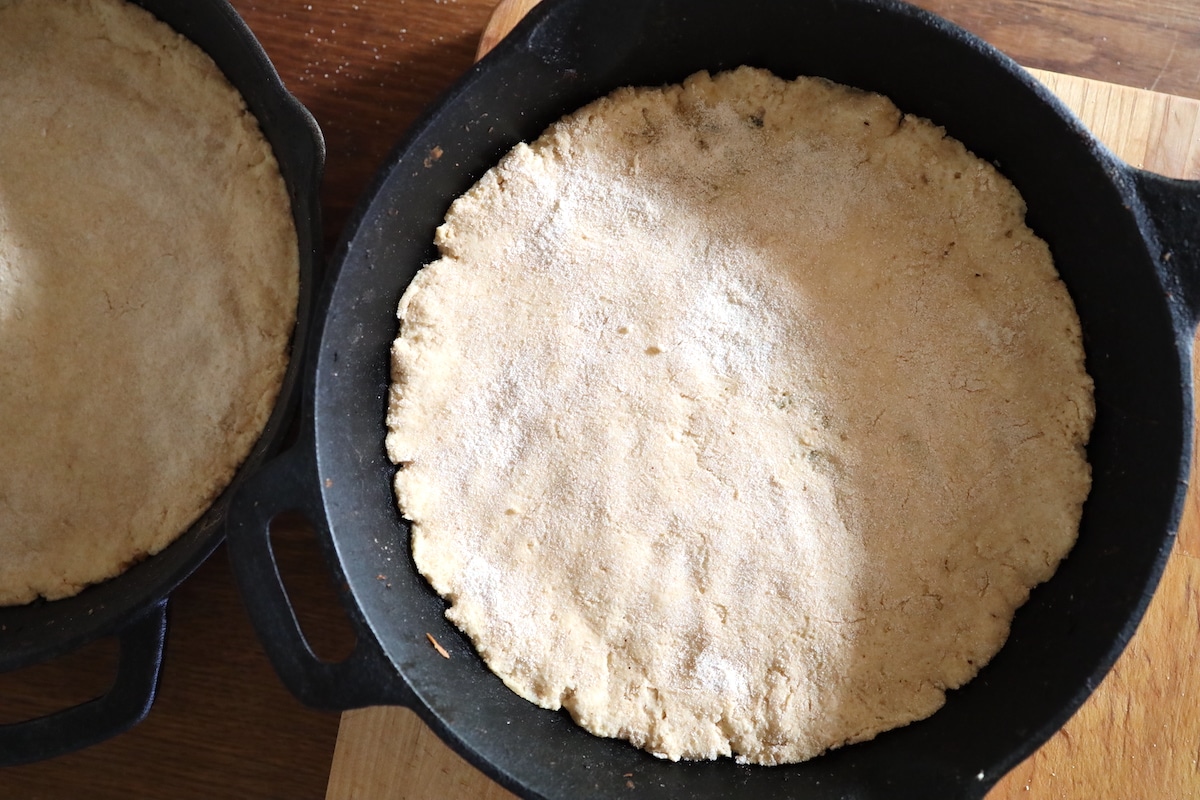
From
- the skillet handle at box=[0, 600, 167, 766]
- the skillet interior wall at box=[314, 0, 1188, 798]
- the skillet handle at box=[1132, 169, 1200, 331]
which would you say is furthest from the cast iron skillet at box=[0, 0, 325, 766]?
the skillet handle at box=[1132, 169, 1200, 331]

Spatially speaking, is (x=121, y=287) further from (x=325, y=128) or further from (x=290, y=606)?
(x=290, y=606)

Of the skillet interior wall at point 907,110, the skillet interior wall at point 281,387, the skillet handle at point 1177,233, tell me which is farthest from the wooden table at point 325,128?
the skillet handle at point 1177,233

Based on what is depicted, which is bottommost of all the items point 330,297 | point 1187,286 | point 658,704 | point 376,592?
point 658,704

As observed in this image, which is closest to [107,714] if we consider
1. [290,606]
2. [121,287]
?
[290,606]

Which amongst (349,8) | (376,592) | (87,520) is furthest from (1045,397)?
(87,520)

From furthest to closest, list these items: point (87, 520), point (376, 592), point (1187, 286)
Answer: point (87, 520), point (376, 592), point (1187, 286)

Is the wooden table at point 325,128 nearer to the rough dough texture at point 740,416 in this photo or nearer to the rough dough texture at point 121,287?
the rough dough texture at point 121,287

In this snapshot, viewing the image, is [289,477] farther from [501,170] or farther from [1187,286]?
[1187,286]
